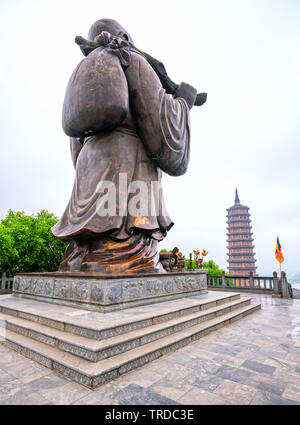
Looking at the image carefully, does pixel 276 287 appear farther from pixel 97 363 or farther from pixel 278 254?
pixel 97 363

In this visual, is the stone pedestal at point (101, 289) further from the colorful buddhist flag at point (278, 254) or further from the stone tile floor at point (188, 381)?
the colorful buddhist flag at point (278, 254)

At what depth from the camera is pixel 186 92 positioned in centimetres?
618

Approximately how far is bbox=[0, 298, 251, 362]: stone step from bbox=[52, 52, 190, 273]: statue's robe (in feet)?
4.25

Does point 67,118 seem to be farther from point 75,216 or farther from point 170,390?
point 170,390

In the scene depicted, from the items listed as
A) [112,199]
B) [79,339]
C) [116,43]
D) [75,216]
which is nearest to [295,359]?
[79,339]

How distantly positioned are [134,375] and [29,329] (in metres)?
1.54

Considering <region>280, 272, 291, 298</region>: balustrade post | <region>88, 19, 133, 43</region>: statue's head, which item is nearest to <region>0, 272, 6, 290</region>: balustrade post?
<region>88, 19, 133, 43</region>: statue's head

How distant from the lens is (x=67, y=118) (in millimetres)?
4934

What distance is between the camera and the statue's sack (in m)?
4.52

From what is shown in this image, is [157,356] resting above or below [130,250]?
below

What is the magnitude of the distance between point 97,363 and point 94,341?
0.80 ft

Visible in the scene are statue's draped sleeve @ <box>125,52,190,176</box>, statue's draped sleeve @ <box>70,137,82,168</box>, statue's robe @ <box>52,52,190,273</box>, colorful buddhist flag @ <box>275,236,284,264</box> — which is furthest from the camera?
colorful buddhist flag @ <box>275,236,284,264</box>

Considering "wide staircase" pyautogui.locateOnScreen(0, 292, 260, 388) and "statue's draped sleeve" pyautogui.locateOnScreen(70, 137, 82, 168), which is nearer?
Answer: "wide staircase" pyautogui.locateOnScreen(0, 292, 260, 388)

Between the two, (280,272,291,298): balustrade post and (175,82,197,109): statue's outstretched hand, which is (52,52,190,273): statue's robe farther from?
(280,272,291,298): balustrade post
